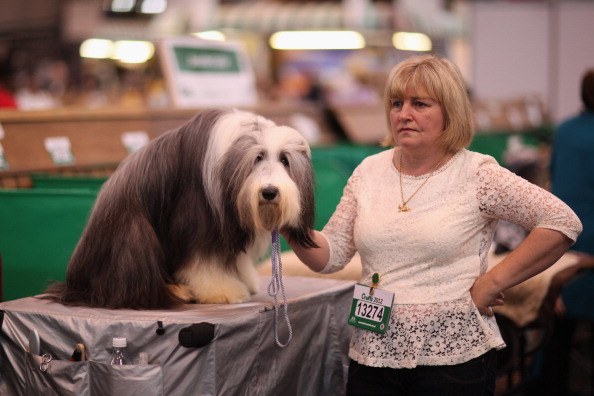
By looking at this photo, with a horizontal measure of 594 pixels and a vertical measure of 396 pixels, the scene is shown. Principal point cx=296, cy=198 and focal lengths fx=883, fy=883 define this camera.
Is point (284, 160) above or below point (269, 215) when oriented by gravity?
above

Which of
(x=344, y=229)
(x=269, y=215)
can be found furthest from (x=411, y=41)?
(x=269, y=215)

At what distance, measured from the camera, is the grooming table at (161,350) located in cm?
240

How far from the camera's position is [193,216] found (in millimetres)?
2613

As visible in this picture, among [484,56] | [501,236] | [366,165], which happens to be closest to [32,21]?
[484,56]

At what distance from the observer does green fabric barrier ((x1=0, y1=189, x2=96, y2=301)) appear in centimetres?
333

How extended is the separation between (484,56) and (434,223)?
35.2ft

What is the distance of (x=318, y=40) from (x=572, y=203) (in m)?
8.38

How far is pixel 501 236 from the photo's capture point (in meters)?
4.24

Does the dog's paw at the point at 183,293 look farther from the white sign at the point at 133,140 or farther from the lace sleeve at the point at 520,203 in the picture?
the white sign at the point at 133,140

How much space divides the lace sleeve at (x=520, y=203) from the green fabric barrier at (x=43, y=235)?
60.8 inches

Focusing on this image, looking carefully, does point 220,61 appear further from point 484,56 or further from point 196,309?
point 484,56

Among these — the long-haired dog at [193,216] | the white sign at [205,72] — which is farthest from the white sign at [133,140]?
the long-haired dog at [193,216]

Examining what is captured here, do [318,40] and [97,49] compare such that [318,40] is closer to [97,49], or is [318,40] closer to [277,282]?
[97,49]

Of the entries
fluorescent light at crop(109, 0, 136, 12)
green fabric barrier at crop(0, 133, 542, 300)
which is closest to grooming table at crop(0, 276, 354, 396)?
green fabric barrier at crop(0, 133, 542, 300)
